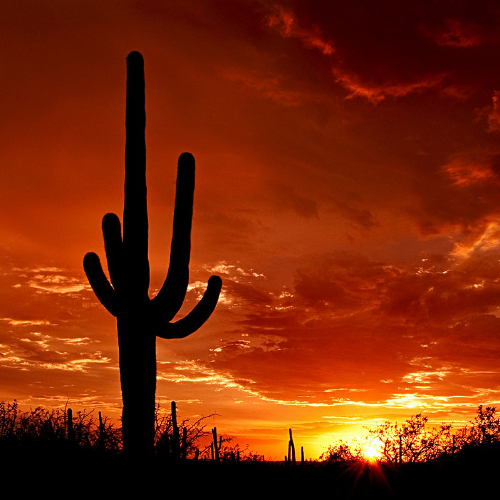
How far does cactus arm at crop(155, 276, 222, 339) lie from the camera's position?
880 cm

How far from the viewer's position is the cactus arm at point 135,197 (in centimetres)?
862

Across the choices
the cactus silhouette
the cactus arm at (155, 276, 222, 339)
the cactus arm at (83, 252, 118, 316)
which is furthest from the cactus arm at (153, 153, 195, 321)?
the cactus arm at (83, 252, 118, 316)

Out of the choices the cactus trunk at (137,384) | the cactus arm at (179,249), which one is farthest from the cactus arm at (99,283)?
the cactus arm at (179,249)

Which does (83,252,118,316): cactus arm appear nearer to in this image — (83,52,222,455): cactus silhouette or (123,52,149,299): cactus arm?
(83,52,222,455): cactus silhouette

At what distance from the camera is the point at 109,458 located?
33.2ft

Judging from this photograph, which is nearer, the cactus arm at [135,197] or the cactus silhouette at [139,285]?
the cactus silhouette at [139,285]

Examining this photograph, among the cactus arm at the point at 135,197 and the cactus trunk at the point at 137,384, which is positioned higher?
the cactus arm at the point at 135,197

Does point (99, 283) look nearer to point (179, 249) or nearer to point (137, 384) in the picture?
point (179, 249)

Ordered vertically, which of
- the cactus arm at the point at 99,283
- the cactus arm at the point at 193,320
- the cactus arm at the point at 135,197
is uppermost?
the cactus arm at the point at 135,197

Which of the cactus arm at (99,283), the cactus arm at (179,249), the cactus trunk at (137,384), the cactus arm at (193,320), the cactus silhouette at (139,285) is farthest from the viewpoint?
the cactus arm at (99,283)

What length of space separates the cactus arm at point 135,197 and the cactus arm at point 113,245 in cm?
22

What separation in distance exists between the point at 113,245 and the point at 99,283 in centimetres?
64

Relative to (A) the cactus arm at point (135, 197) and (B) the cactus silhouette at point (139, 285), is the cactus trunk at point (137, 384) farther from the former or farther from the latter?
(A) the cactus arm at point (135, 197)

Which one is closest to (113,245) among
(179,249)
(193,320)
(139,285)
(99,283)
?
(99,283)
